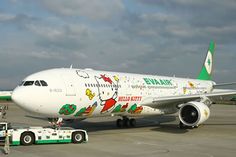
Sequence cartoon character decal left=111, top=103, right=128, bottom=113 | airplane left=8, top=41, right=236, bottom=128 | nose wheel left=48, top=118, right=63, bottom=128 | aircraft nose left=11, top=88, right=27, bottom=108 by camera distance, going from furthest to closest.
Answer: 1. cartoon character decal left=111, top=103, right=128, bottom=113
2. nose wheel left=48, top=118, right=63, bottom=128
3. airplane left=8, top=41, right=236, bottom=128
4. aircraft nose left=11, top=88, right=27, bottom=108

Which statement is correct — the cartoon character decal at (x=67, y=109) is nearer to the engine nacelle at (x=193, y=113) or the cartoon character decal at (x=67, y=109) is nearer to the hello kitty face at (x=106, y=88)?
the hello kitty face at (x=106, y=88)

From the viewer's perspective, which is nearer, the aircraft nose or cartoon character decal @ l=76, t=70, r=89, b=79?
the aircraft nose

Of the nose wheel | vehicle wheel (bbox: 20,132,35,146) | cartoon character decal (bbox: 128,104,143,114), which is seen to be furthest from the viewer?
cartoon character decal (bbox: 128,104,143,114)

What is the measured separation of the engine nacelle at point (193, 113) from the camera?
19.0 metres

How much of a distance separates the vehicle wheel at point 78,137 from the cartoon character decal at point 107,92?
307 cm

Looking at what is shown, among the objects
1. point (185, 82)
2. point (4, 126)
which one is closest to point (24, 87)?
point (4, 126)

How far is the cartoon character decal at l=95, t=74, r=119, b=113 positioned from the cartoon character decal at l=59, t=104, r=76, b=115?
190 centimetres

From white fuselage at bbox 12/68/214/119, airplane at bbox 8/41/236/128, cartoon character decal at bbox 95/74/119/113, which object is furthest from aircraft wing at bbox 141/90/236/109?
cartoon character decal at bbox 95/74/119/113

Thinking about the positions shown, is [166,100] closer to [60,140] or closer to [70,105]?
[70,105]

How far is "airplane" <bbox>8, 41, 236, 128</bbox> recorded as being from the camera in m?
15.3

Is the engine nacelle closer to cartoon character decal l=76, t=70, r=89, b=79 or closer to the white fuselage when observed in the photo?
the white fuselage

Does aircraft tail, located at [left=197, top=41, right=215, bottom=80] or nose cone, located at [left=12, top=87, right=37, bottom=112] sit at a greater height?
aircraft tail, located at [left=197, top=41, right=215, bottom=80]

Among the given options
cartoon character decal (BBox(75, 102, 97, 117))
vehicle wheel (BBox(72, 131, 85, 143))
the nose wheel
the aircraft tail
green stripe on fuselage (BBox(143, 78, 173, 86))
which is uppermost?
the aircraft tail

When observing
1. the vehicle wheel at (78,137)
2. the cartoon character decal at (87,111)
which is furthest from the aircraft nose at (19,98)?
the cartoon character decal at (87,111)
